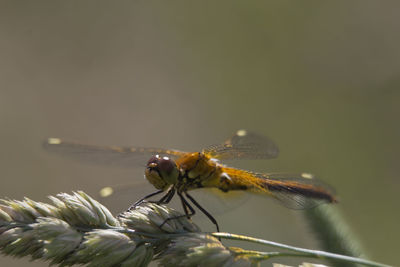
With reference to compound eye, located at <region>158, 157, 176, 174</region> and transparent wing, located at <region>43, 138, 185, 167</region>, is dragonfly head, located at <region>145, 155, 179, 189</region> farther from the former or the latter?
transparent wing, located at <region>43, 138, 185, 167</region>

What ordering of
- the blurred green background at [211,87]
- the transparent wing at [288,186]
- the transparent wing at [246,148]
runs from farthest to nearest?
the blurred green background at [211,87], the transparent wing at [246,148], the transparent wing at [288,186]

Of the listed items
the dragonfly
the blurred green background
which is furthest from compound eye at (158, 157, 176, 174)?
the blurred green background

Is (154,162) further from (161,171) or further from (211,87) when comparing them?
(211,87)

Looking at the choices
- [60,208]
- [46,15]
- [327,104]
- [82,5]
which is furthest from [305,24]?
[60,208]

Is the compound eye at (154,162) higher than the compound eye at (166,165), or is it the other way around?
the compound eye at (154,162)

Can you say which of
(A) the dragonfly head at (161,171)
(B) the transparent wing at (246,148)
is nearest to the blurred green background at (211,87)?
(B) the transparent wing at (246,148)

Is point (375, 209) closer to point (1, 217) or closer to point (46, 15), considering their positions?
point (1, 217)

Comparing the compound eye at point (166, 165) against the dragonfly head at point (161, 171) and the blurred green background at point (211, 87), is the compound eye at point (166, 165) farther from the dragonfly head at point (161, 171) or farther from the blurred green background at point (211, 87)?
the blurred green background at point (211, 87)
